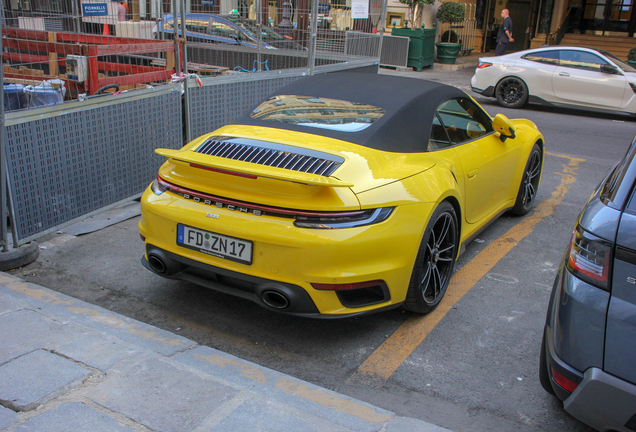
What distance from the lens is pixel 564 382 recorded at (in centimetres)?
246

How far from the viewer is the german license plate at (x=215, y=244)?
3.15 meters

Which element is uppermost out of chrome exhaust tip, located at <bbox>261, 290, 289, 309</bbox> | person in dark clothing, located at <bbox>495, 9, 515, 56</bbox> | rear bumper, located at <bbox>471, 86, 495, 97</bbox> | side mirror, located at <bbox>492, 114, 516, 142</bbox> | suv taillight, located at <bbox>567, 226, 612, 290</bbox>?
person in dark clothing, located at <bbox>495, 9, 515, 56</bbox>

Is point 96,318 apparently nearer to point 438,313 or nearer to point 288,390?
point 288,390

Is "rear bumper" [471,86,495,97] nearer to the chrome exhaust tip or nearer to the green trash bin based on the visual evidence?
the green trash bin

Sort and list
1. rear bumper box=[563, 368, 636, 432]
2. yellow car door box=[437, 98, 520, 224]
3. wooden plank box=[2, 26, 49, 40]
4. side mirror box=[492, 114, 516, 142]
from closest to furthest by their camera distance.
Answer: rear bumper box=[563, 368, 636, 432] → yellow car door box=[437, 98, 520, 224] → side mirror box=[492, 114, 516, 142] → wooden plank box=[2, 26, 49, 40]

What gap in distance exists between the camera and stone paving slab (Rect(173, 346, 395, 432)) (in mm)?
2576

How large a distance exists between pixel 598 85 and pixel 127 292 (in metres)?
10.8

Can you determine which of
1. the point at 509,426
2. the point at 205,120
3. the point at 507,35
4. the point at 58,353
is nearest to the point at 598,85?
the point at 507,35

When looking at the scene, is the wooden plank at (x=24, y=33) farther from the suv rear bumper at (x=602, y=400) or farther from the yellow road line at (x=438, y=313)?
the suv rear bumper at (x=602, y=400)

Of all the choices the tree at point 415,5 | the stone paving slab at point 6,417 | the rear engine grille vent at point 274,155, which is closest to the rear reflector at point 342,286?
the rear engine grille vent at point 274,155

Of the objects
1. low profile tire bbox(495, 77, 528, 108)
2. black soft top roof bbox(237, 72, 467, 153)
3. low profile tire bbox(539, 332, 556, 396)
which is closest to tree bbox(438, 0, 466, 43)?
low profile tire bbox(495, 77, 528, 108)

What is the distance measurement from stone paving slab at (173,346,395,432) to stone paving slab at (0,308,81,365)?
68cm

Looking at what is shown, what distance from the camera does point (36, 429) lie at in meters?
2.31

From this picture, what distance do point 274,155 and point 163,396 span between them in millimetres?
1504
